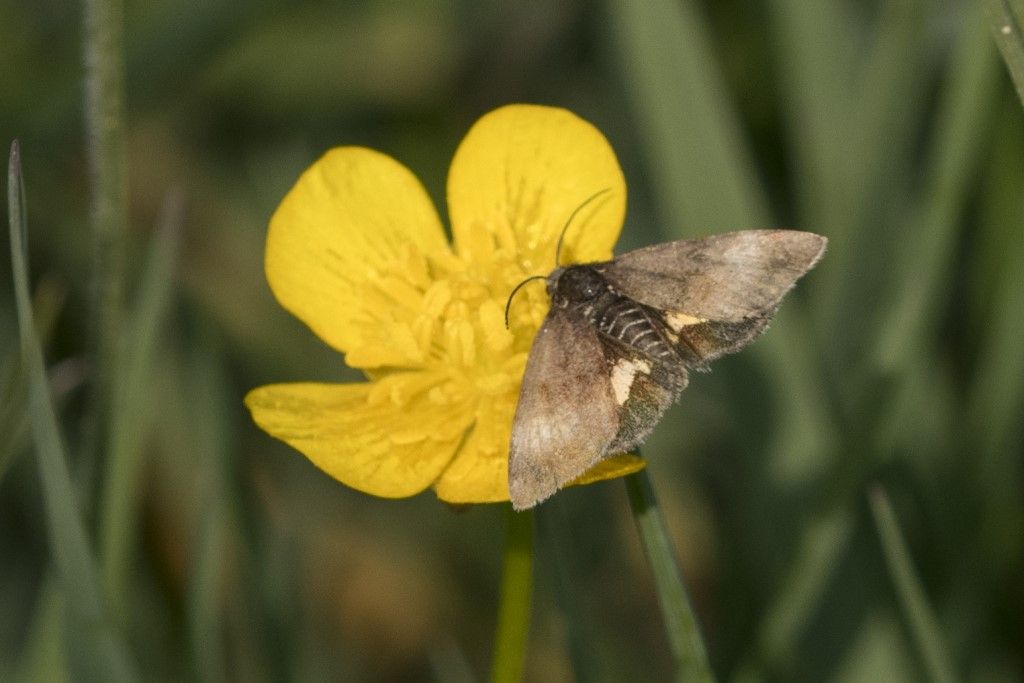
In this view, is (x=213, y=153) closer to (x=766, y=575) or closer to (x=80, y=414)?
(x=80, y=414)

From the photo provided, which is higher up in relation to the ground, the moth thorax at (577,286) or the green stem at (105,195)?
the green stem at (105,195)

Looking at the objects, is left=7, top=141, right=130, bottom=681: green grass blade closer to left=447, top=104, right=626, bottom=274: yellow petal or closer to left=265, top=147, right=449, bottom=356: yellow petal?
left=265, top=147, right=449, bottom=356: yellow petal

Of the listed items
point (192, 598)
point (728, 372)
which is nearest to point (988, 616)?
point (728, 372)

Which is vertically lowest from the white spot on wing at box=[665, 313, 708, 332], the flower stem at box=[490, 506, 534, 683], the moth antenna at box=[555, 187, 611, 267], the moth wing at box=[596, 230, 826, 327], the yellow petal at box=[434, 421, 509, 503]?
the flower stem at box=[490, 506, 534, 683]

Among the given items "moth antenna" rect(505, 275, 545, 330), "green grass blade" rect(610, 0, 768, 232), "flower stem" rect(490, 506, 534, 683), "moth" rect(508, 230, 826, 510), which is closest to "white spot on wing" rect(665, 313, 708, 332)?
"moth" rect(508, 230, 826, 510)

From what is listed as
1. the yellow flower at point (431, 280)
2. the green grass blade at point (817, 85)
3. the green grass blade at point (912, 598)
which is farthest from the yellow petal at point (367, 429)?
the green grass blade at point (817, 85)

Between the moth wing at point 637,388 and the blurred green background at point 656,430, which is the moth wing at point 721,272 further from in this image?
the blurred green background at point 656,430

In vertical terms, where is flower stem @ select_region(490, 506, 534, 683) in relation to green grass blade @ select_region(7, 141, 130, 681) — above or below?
below
